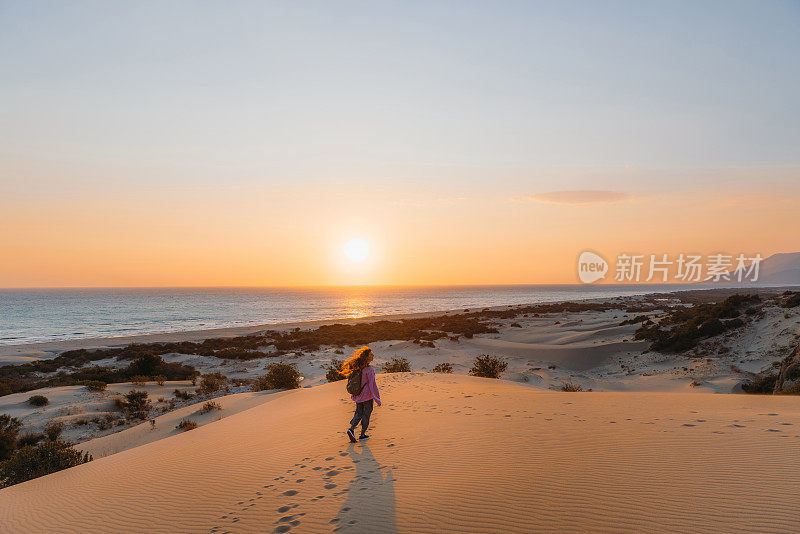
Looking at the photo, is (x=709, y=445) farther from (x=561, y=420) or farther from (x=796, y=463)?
(x=561, y=420)

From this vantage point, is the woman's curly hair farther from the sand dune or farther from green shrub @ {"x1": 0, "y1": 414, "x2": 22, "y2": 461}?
green shrub @ {"x1": 0, "y1": 414, "x2": 22, "y2": 461}

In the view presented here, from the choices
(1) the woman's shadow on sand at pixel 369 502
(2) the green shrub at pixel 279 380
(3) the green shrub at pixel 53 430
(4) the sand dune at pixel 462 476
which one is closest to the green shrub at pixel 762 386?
(4) the sand dune at pixel 462 476

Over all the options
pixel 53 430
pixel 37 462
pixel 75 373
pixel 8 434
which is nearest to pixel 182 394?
pixel 53 430

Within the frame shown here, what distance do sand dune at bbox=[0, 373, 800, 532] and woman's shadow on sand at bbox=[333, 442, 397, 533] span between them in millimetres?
25

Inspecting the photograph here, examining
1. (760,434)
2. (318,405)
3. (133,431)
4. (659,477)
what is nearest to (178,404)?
(133,431)

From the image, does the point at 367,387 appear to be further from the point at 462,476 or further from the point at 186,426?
the point at 186,426

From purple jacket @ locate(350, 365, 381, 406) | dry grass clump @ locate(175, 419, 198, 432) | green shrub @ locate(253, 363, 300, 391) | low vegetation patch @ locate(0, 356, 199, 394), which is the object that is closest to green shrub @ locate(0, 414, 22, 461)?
dry grass clump @ locate(175, 419, 198, 432)

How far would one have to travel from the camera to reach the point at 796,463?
5.40m

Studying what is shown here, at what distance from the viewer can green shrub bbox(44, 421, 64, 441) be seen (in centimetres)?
1294

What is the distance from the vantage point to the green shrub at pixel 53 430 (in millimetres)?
12936

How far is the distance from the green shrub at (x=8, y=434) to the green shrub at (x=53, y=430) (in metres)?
0.76

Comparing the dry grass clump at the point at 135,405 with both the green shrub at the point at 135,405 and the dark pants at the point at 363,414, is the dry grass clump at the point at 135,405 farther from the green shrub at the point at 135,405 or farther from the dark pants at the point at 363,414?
the dark pants at the point at 363,414

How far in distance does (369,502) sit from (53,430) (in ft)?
45.7

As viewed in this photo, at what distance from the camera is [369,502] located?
496 centimetres
